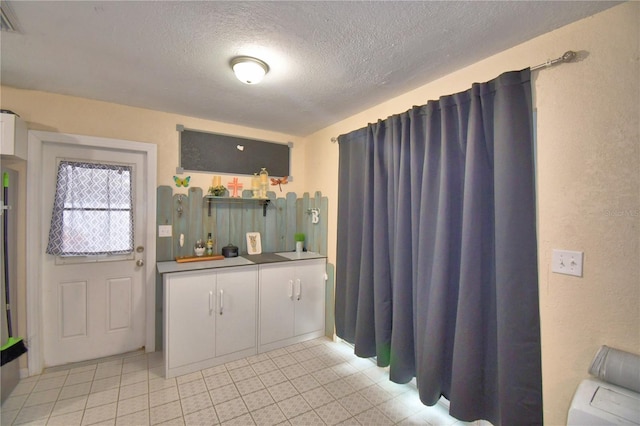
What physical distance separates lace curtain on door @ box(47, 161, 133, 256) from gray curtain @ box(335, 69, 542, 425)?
2.11 meters

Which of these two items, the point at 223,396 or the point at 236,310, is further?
the point at 236,310

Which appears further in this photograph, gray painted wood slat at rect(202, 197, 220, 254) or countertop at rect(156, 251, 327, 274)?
gray painted wood slat at rect(202, 197, 220, 254)

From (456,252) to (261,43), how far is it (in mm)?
1710

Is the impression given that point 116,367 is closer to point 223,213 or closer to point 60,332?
point 60,332

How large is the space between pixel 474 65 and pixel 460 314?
1527 millimetres

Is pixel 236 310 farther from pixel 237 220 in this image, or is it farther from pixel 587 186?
pixel 587 186

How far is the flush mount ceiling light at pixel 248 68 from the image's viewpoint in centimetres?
169

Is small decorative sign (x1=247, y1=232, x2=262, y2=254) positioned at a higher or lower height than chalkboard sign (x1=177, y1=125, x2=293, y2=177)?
lower

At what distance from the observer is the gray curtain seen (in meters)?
1.45

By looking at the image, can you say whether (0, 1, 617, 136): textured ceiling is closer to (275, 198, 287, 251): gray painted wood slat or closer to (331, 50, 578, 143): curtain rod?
(331, 50, 578, 143): curtain rod

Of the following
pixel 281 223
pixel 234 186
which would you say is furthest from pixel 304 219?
pixel 234 186

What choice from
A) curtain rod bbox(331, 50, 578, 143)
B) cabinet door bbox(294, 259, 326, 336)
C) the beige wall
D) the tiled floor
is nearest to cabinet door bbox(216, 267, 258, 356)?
the tiled floor

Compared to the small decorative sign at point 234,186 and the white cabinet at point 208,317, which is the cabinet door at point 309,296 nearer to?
the white cabinet at point 208,317

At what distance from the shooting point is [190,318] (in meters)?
2.29
